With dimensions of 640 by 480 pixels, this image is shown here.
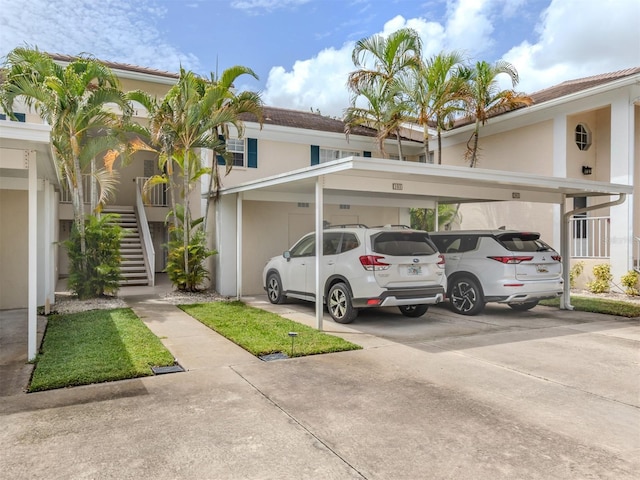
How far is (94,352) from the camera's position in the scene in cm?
646

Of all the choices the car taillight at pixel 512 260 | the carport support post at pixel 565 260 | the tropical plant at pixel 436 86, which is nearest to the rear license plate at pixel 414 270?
the car taillight at pixel 512 260

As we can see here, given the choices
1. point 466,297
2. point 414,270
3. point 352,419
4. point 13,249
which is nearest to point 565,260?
point 466,297

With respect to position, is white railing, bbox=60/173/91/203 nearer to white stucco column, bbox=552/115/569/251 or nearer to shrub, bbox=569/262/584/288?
white stucco column, bbox=552/115/569/251

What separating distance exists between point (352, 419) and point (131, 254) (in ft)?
41.6

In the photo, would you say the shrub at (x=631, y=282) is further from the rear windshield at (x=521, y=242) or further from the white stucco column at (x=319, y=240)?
Answer: the white stucco column at (x=319, y=240)

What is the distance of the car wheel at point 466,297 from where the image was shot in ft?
32.0

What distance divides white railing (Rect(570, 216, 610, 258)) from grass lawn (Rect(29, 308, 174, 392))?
1232 centimetres

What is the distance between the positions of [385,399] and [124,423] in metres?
2.52

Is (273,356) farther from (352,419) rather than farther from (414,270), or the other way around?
(414,270)

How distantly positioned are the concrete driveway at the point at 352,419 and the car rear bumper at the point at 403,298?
1.17 m

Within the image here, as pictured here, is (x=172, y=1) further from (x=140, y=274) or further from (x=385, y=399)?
(x=385, y=399)

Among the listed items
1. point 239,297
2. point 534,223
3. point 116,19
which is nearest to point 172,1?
point 116,19

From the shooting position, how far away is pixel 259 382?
211 inches

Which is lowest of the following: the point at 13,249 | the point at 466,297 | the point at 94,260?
the point at 466,297
